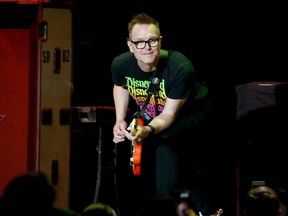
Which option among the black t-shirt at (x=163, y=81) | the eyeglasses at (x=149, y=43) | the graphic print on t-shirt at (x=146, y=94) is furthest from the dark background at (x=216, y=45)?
the eyeglasses at (x=149, y=43)

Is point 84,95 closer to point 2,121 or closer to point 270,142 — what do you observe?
point 2,121

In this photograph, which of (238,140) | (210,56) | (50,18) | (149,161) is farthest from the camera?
(210,56)

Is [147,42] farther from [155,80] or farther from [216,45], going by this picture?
[216,45]

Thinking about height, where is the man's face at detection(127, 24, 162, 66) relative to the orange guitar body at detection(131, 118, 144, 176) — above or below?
above

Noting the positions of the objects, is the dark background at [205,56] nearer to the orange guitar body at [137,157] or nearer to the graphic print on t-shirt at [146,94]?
the graphic print on t-shirt at [146,94]

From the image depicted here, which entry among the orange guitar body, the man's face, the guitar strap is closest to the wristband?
the orange guitar body

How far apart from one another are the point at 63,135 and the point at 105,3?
1850 mm

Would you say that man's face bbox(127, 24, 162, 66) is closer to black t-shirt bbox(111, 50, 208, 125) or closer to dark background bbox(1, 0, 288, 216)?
black t-shirt bbox(111, 50, 208, 125)

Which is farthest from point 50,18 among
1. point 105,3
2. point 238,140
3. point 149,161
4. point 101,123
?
point 238,140

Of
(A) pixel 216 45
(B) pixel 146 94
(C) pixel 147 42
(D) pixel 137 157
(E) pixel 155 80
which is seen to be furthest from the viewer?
(A) pixel 216 45

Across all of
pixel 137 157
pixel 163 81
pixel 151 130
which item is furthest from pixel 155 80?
pixel 137 157

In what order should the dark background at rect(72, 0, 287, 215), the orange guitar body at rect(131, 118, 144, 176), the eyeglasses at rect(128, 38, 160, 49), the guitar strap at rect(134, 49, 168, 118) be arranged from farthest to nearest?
the dark background at rect(72, 0, 287, 215)
the guitar strap at rect(134, 49, 168, 118)
the eyeglasses at rect(128, 38, 160, 49)
the orange guitar body at rect(131, 118, 144, 176)

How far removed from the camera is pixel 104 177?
7.54m

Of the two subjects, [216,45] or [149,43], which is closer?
[149,43]
